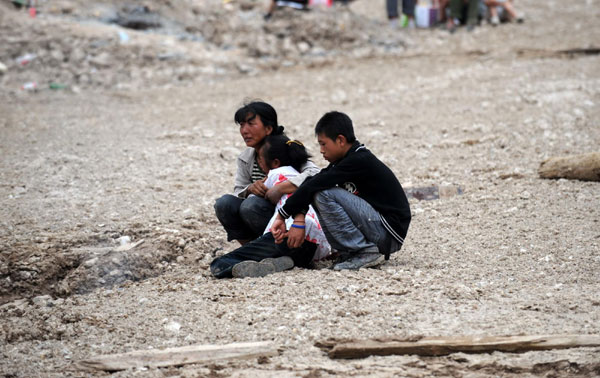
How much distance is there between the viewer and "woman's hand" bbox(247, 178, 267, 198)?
13.9 ft

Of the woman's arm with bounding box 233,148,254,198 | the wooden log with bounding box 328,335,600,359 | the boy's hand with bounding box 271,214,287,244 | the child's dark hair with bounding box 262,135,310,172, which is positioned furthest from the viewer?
the woman's arm with bounding box 233,148,254,198

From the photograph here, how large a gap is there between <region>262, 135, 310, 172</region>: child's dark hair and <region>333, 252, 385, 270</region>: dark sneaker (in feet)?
2.13

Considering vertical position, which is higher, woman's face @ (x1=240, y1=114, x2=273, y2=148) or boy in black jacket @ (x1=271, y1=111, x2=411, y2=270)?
woman's face @ (x1=240, y1=114, x2=273, y2=148)

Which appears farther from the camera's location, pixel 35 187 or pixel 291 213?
pixel 35 187

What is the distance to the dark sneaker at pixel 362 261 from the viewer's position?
4051mm

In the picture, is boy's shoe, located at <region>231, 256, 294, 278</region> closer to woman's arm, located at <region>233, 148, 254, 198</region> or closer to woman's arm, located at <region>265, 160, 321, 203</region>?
woman's arm, located at <region>265, 160, 321, 203</region>

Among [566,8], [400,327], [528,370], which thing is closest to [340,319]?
[400,327]

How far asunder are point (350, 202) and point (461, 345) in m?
1.19

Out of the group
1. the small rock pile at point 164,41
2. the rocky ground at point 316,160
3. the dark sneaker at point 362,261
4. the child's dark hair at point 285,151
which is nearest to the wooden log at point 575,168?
the rocky ground at point 316,160

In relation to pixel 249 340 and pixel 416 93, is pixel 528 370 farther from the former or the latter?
pixel 416 93

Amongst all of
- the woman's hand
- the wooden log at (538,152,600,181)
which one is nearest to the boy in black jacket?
the woman's hand

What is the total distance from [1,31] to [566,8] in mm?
10568

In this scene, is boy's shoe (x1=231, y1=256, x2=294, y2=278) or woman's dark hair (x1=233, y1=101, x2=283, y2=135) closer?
boy's shoe (x1=231, y1=256, x2=294, y2=278)

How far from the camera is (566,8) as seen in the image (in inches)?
541
